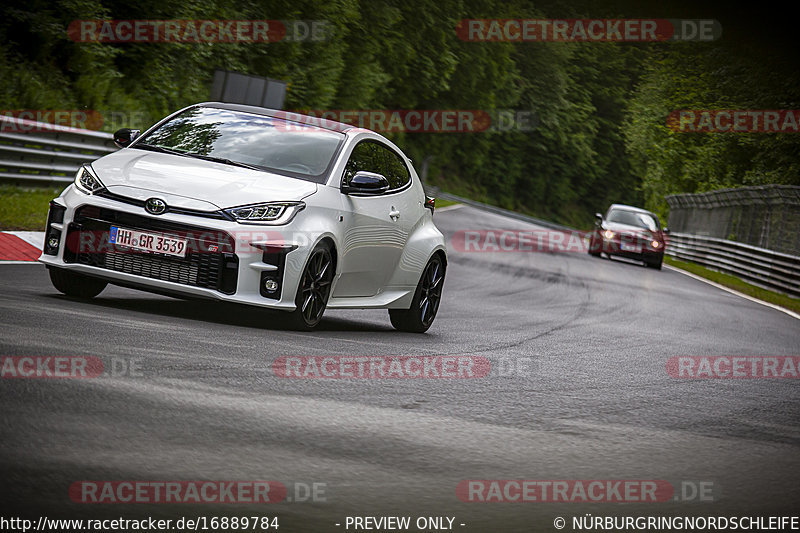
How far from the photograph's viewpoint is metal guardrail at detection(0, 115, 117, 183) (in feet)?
57.3

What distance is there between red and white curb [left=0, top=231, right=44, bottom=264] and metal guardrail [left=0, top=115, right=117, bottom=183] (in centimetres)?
422

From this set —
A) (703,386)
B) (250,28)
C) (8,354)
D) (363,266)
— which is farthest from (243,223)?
(250,28)

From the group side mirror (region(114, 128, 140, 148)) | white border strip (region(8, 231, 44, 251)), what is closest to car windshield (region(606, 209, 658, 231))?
white border strip (region(8, 231, 44, 251))

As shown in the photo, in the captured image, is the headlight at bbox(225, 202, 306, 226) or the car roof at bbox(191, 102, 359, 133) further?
the car roof at bbox(191, 102, 359, 133)

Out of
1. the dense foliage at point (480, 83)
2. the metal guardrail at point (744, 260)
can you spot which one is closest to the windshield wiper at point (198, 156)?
the dense foliage at point (480, 83)

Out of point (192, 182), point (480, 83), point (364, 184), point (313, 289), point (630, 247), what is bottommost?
point (630, 247)

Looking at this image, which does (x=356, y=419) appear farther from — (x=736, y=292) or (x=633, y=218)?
(x=633, y=218)

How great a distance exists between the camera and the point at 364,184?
9.27 metres

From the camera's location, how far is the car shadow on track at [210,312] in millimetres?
9078

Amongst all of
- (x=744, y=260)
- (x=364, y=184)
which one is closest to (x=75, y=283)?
(x=364, y=184)

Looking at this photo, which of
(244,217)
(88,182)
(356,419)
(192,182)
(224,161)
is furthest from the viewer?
(224,161)

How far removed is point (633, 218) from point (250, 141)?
25.3 meters

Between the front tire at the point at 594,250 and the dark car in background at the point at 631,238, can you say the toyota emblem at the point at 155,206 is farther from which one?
the front tire at the point at 594,250

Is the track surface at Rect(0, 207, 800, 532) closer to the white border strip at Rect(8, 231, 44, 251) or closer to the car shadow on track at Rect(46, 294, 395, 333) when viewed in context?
the car shadow on track at Rect(46, 294, 395, 333)
